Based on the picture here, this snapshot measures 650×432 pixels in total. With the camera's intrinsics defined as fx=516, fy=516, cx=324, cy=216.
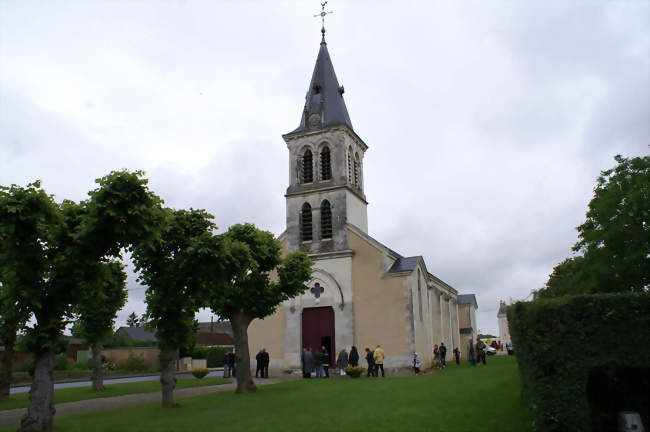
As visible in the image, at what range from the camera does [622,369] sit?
32.9 feet

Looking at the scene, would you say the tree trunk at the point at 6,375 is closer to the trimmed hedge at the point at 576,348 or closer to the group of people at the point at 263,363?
the group of people at the point at 263,363

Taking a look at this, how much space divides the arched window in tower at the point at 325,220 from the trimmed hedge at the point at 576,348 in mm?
21692

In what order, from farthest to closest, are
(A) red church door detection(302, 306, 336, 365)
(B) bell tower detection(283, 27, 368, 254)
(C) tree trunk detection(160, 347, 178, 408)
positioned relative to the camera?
(B) bell tower detection(283, 27, 368, 254) < (A) red church door detection(302, 306, 336, 365) < (C) tree trunk detection(160, 347, 178, 408)

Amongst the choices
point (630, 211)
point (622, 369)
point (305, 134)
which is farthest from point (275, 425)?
point (305, 134)

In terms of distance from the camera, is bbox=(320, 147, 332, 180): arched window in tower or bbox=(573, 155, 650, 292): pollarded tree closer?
bbox=(573, 155, 650, 292): pollarded tree

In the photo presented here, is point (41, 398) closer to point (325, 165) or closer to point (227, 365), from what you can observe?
point (227, 365)

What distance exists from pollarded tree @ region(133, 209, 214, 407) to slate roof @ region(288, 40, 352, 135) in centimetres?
1784

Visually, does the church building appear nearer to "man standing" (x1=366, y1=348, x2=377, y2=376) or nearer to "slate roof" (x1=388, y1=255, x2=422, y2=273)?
"slate roof" (x1=388, y1=255, x2=422, y2=273)

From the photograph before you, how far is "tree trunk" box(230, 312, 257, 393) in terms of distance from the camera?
18.7 metres

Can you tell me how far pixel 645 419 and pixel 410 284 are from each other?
18.0m

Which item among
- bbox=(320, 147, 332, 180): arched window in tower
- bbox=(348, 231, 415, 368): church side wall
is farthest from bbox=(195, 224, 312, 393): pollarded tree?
bbox=(320, 147, 332, 180): arched window in tower

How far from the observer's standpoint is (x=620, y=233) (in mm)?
24797

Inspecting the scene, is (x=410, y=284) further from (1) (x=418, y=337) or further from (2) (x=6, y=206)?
(2) (x=6, y=206)

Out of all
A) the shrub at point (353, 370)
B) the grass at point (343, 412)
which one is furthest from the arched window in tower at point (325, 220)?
the grass at point (343, 412)
